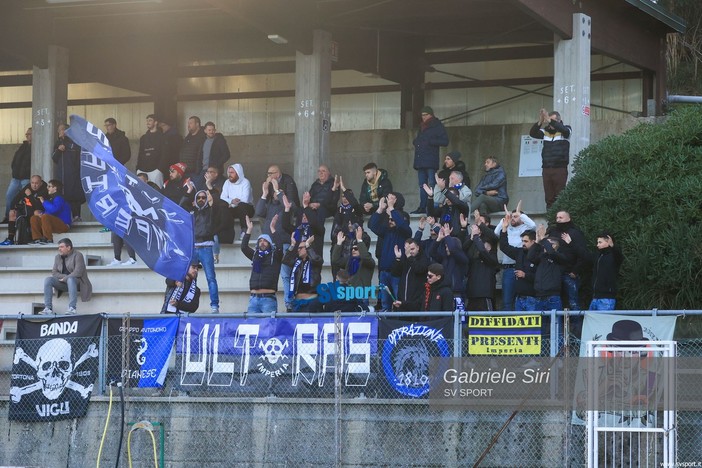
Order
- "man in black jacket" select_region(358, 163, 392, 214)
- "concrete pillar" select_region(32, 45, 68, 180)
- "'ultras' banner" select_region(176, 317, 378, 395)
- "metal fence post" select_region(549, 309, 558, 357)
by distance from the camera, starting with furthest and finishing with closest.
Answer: "concrete pillar" select_region(32, 45, 68, 180)
"man in black jacket" select_region(358, 163, 392, 214)
"'ultras' banner" select_region(176, 317, 378, 395)
"metal fence post" select_region(549, 309, 558, 357)

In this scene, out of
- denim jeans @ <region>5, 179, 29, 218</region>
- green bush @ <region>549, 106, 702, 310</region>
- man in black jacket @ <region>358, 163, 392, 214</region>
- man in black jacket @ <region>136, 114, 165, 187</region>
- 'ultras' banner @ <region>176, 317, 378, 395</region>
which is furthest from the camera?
denim jeans @ <region>5, 179, 29, 218</region>

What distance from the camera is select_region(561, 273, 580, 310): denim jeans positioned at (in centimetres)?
→ 1545

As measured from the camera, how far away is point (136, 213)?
48.5ft

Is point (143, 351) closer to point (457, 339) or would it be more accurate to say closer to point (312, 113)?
point (457, 339)

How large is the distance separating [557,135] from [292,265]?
177 inches

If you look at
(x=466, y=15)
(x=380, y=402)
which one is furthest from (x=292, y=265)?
(x=466, y=15)

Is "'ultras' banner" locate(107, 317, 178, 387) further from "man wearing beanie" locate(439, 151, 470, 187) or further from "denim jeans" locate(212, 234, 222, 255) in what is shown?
"man wearing beanie" locate(439, 151, 470, 187)

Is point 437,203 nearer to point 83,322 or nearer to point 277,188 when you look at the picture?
point 277,188

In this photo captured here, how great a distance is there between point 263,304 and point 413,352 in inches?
147

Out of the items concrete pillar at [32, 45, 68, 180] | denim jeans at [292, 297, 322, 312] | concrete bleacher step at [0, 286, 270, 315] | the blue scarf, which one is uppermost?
concrete pillar at [32, 45, 68, 180]

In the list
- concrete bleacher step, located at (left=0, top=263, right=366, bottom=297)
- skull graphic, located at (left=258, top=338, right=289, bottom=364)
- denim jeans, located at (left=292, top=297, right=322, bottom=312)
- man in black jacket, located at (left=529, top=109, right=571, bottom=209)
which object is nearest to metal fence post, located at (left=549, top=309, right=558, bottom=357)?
skull graphic, located at (left=258, top=338, right=289, bottom=364)

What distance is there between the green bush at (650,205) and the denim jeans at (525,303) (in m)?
1.57

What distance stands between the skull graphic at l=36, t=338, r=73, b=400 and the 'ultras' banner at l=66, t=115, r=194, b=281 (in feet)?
5.46

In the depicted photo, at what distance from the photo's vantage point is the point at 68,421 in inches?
595
